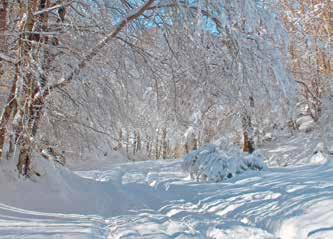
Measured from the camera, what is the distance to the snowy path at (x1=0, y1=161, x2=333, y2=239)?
5336mm

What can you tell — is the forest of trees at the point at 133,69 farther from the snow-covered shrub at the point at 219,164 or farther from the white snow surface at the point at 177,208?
the snow-covered shrub at the point at 219,164

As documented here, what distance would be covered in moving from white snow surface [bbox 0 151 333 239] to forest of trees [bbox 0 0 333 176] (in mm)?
1051

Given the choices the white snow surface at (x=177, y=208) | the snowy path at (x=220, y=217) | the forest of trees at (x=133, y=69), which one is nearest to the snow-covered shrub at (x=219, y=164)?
the white snow surface at (x=177, y=208)

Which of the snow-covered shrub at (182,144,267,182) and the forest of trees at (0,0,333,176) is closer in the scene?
the forest of trees at (0,0,333,176)

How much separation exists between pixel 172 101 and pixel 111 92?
1.34 m

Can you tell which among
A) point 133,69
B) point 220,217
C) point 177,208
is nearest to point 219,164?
point 177,208

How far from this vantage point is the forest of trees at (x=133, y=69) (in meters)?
5.81

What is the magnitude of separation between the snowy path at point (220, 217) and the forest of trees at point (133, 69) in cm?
136

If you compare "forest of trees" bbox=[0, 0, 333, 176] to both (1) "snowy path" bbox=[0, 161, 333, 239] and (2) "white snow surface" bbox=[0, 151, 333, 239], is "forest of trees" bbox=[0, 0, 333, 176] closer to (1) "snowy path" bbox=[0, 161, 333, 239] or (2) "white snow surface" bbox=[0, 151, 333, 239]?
(2) "white snow surface" bbox=[0, 151, 333, 239]

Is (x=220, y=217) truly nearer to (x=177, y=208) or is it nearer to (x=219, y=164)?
(x=177, y=208)

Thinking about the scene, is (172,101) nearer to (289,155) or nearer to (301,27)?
(301,27)

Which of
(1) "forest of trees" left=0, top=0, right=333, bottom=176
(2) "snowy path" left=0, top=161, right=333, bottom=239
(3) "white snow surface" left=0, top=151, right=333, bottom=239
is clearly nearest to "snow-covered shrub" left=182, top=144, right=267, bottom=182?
(3) "white snow surface" left=0, top=151, right=333, bottom=239

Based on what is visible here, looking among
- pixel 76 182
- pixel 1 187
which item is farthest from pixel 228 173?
pixel 1 187

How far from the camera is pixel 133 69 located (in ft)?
25.0
